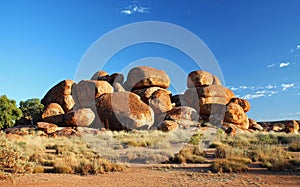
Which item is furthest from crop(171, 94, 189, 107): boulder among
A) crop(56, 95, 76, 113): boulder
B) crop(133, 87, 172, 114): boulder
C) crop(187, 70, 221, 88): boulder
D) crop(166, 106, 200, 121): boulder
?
crop(56, 95, 76, 113): boulder

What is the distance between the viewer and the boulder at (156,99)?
2845 cm

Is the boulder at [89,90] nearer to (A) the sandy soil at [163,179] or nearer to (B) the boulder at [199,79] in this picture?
(B) the boulder at [199,79]

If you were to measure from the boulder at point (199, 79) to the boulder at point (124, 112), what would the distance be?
8.25 m

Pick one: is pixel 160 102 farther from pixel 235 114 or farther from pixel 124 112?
pixel 235 114

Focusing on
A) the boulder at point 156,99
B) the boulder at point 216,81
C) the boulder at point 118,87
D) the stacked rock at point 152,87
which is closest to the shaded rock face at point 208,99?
the boulder at point 216,81

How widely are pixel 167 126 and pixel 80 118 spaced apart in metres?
8.16

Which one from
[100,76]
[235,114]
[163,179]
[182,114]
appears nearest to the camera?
[163,179]

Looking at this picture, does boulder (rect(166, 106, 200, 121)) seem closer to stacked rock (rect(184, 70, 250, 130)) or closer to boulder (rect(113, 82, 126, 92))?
stacked rock (rect(184, 70, 250, 130))

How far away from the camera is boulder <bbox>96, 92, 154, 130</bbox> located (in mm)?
25281

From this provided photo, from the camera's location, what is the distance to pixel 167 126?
24.6m

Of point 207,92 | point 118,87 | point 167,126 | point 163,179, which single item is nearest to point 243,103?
point 207,92

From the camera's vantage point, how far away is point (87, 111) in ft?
87.9

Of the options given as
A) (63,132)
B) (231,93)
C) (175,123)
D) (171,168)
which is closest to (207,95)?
(231,93)

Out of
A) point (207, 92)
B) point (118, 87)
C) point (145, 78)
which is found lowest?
point (207, 92)
